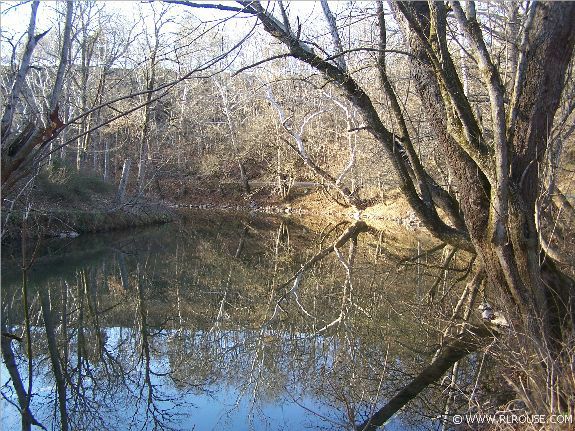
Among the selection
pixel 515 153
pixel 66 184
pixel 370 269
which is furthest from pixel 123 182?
pixel 515 153

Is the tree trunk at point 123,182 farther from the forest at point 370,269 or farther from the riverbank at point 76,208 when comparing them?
the forest at point 370,269

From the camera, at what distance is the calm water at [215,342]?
4676 mm

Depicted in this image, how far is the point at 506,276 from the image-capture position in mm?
3877

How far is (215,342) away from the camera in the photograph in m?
6.38

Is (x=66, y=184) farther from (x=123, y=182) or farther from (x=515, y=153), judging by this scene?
(x=515, y=153)

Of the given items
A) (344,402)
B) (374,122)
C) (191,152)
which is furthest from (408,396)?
(191,152)

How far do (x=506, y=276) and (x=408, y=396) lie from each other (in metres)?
1.53

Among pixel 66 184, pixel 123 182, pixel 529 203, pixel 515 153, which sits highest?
pixel 515 153

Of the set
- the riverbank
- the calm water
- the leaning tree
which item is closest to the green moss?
the riverbank

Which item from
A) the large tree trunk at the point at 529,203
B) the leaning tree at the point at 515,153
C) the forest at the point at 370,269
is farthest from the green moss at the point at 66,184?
the large tree trunk at the point at 529,203

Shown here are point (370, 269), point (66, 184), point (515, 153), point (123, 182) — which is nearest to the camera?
point (515, 153)

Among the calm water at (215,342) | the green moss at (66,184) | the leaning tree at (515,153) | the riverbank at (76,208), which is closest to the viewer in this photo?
the leaning tree at (515,153)

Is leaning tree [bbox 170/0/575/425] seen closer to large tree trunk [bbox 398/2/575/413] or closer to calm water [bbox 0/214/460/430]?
large tree trunk [bbox 398/2/575/413]

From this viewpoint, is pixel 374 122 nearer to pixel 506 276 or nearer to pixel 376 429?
pixel 506 276
